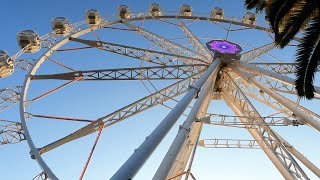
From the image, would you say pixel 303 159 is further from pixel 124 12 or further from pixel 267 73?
pixel 124 12

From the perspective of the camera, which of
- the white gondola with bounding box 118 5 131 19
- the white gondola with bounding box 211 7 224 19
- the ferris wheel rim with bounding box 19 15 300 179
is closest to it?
the ferris wheel rim with bounding box 19 15 300 179

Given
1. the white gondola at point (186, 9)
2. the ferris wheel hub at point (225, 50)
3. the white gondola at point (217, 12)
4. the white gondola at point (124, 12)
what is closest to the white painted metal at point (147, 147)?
the ferris wheel hub at point (225, 50)

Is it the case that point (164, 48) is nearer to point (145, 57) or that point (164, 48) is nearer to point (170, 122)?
point (145, 57)

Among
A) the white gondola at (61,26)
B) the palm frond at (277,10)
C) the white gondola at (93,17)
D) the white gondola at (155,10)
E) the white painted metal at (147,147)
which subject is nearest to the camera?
the white painted metal at (147,147)

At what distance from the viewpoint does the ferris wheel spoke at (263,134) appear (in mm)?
15845

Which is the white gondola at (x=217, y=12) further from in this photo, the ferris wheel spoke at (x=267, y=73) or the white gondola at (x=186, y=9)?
the ferris wheel spoke at (x=267, y=73)

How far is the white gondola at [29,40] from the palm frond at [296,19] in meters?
14.7

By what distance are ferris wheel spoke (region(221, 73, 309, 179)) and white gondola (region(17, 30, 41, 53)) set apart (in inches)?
384

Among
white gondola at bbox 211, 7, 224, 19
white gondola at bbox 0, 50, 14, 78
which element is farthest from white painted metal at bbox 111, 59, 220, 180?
white gondola at bbox 211, 7, 224, 19

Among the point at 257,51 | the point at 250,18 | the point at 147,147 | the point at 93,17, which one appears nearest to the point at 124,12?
the point at 93,17

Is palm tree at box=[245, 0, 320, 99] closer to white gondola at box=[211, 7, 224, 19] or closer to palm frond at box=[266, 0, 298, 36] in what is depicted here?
palm frond at box=[266, 0, 298, 36]

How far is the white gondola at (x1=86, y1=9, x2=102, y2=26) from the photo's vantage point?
24.8 metres

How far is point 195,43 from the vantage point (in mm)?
24344

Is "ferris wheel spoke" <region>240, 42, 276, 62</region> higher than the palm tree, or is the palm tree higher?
the palm tree
